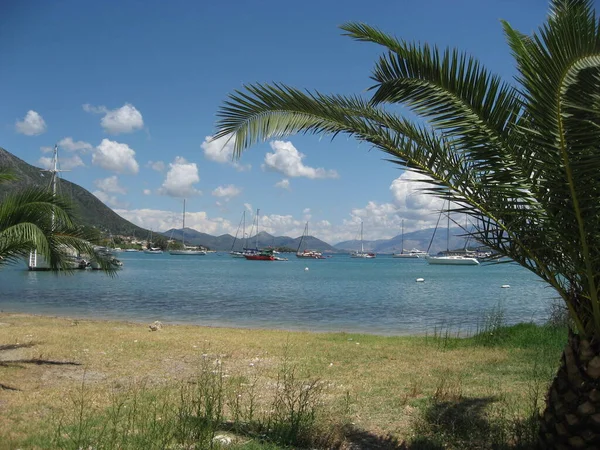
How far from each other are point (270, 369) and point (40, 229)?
453 centimetres

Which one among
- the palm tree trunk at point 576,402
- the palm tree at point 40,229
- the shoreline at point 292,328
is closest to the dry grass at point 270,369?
the palm tree trunk at point 576,402

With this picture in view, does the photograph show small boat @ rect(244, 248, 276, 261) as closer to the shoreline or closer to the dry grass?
the shoreline

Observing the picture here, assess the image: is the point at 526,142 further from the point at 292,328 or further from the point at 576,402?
the point at 292,328

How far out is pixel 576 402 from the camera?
4051 millimetres

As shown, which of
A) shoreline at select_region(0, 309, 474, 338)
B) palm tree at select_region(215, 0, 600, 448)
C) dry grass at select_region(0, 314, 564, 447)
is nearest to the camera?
palm tree at select_region(215, 0, 600, 448)

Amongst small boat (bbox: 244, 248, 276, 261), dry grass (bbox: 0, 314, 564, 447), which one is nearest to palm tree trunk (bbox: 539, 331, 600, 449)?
dry grass (bbox: 0, 314, 564, 447)

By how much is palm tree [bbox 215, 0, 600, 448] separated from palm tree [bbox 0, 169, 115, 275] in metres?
5.07

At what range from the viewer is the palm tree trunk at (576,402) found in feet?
13.0

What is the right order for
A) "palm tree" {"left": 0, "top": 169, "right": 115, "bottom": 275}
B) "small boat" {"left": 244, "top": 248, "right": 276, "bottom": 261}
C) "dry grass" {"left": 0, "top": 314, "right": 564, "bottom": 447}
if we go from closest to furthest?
"dry grass" {"left": 0, "top": 314, "right": 564, "bottom": 447} < "palm tree" {"left": 0, "top": 169, "right": 115, "bottom": 275} < "small boat" {"left": 244, "top": 248, "right": 276, "bottom": 261}

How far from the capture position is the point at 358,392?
24.0 feet

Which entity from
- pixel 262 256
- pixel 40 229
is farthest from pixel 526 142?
pixel 262 256

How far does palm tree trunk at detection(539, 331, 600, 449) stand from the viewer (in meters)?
3.95

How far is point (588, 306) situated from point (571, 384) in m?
0.64

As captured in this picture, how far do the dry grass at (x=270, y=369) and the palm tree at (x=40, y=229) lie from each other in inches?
76.1
